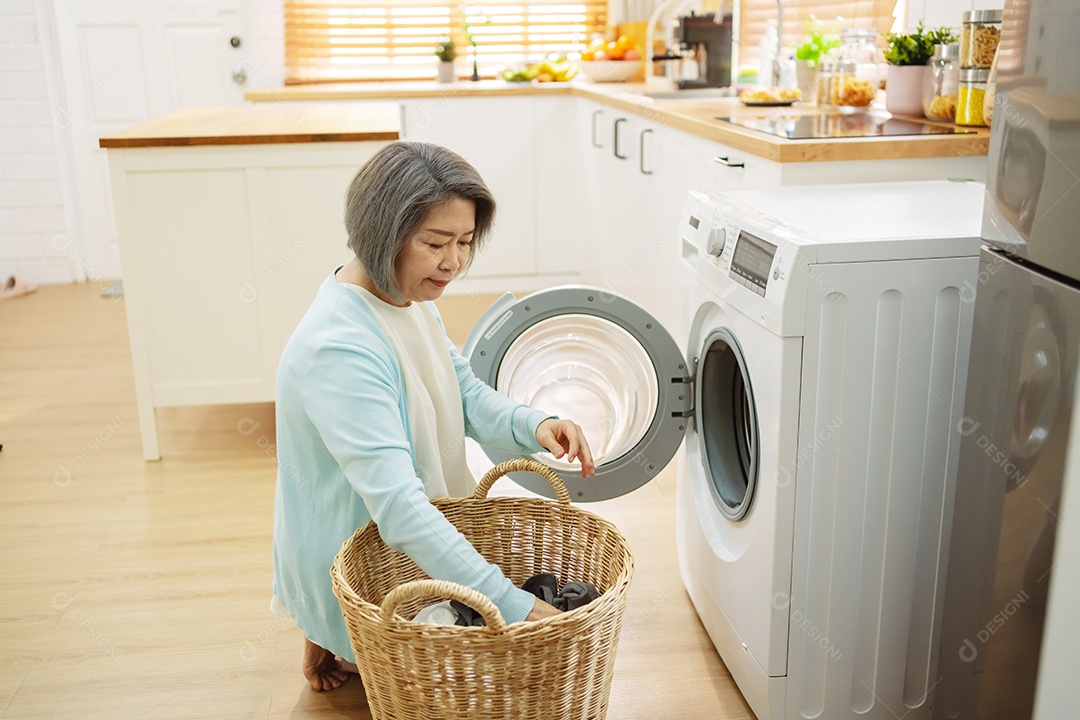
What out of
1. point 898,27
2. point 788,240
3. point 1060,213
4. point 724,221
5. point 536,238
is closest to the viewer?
point 1060,213

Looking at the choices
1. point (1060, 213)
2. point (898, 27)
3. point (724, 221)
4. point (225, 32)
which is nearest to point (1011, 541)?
point (1060, 213)

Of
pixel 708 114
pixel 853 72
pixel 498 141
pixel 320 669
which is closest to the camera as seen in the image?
pixel 320 669

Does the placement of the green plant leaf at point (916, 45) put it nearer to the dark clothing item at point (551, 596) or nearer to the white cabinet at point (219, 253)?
the white cabinet at point (219, 253)

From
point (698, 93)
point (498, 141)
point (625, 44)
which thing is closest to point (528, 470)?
point (698, 93)

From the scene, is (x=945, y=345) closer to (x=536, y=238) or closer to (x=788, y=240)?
(x=788, y=240)

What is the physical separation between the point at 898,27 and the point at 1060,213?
1.88 metres

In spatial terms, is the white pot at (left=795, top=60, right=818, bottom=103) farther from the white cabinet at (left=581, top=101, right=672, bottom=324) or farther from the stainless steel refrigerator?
the stainless steel refrigerator

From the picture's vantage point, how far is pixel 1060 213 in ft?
3.56

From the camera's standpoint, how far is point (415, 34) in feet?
15.3

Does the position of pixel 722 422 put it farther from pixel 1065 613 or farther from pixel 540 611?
pixel 1065 613

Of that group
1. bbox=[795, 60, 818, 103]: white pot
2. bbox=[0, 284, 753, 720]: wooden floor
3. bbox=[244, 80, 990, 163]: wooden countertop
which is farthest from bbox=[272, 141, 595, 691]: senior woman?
bbox=[795, 60, 818, 103]: white pot

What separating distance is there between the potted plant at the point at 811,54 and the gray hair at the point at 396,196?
1741mm

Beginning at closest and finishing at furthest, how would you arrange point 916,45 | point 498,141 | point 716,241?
point 716,241 < point 916,45 < point 498,141

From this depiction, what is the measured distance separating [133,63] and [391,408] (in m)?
3.81
